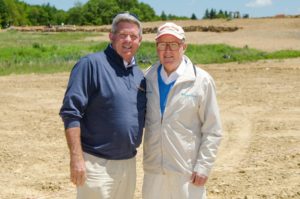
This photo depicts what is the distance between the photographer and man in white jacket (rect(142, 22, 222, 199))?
334 cm

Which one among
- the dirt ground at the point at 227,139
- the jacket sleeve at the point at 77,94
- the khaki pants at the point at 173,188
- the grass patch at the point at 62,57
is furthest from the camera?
the grass patch at the point at 62,57

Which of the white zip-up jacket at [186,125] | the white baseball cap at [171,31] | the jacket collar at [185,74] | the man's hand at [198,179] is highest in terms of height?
the white baseball cap at [171,31]

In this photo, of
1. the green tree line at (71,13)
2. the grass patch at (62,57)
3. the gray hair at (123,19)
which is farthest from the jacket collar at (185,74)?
the green tree line at (71,13)

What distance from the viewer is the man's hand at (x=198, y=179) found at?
11.1 feet

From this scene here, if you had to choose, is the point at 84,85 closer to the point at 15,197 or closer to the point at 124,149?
the point at 124,149

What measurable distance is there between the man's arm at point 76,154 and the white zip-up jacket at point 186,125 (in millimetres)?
443

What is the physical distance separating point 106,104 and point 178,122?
45 cm

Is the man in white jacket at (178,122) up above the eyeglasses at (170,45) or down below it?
below

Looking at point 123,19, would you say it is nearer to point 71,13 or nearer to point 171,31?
point 171,31

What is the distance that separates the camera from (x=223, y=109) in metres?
11.6

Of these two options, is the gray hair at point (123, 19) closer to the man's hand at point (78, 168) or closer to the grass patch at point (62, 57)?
the man's hand at point (78, 168)

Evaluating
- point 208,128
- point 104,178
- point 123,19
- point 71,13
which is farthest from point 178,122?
point 71,13

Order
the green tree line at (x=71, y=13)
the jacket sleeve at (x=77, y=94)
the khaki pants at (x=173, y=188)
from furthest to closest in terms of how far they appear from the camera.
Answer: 1. the green tree line at (x=71, y=13)
2. the khaki pants at (x=173, y=188)
3. the jacket sleeve at (x=77, y=94)

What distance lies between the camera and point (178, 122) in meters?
3.36
